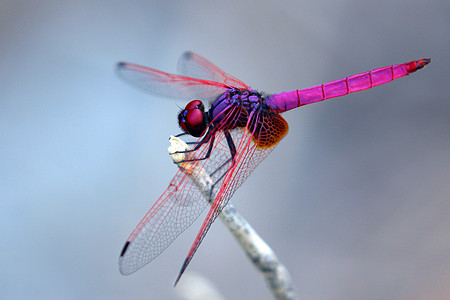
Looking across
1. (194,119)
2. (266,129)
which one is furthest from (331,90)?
(194,119)

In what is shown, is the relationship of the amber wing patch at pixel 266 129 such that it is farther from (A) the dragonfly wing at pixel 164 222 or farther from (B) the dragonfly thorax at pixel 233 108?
(A) the dragonfly wing at pixel 164 222

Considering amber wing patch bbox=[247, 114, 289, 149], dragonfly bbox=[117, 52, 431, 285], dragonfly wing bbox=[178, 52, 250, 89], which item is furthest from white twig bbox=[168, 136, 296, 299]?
dragonfly wing bbox=[178, 52, 250, 89]

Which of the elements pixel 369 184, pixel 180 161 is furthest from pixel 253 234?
pixel 369 184

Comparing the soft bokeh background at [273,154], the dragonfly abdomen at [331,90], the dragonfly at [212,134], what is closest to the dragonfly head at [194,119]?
the dragonfly at [212,134]

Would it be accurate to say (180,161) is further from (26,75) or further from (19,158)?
(26,75)

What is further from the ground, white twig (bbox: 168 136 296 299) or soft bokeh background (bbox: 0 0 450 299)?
soft bokeh background (bbox: 0 0 450 299)

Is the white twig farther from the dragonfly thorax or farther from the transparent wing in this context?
the dragonfly thorax

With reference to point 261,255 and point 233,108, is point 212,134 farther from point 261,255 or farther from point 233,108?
point 261,255
